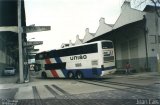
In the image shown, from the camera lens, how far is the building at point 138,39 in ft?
110

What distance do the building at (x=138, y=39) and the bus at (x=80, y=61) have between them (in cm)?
584

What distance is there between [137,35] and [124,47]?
175 inches

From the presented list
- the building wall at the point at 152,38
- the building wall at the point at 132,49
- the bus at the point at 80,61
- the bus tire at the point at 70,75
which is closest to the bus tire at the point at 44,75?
the bus at the point at 80,61

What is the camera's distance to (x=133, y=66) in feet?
121

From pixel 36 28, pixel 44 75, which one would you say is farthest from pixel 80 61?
pixel 44 75

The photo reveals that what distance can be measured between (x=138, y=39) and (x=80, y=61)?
9.98m

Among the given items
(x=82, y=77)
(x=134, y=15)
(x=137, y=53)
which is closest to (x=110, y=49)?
(x=82, y=77)

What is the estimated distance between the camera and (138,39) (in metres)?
35.9

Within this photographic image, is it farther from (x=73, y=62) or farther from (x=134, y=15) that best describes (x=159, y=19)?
(x=73, y=62)

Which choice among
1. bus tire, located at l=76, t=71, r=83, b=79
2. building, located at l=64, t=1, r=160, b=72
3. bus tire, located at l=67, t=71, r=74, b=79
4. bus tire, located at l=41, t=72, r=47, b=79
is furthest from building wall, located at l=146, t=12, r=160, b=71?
bus tire, located at l=41, t=72, r=47, b=79

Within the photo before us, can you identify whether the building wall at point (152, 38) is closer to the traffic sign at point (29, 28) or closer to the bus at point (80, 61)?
the bus at point (80, 61)

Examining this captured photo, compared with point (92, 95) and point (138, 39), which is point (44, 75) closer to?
point (138, 39)

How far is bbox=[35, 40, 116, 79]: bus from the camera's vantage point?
88.7ft

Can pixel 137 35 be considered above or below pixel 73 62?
above
